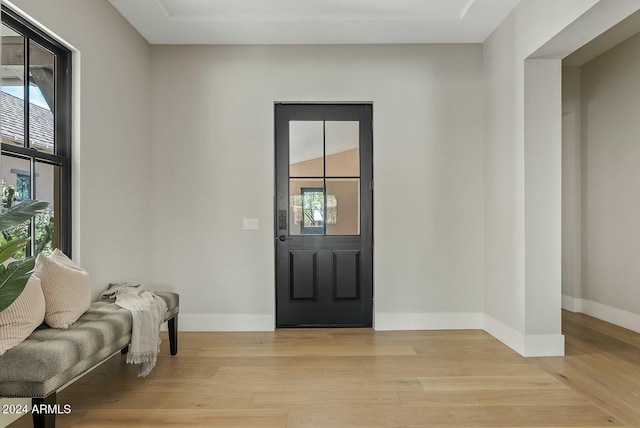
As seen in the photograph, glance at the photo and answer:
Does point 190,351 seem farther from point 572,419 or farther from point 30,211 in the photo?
point 572,419

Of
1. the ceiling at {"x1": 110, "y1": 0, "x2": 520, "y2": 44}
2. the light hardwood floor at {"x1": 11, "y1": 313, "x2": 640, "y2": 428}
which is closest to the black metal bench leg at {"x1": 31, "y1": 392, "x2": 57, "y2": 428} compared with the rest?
the light hardwood floor at {"x1": 11, "y1": 313, "x2": 640, "y2": 428}

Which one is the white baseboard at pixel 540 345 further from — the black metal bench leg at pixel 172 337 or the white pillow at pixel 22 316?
the white pillow at pixel 22 316

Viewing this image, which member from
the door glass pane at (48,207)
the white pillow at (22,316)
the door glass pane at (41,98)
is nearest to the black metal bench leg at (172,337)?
the door glass pane at (48,207)

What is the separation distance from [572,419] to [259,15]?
3.57m

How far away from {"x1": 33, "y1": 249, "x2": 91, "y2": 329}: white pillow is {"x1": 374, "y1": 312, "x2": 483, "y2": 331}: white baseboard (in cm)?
255

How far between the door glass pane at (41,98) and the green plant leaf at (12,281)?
44.5 inches

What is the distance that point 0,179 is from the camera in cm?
220

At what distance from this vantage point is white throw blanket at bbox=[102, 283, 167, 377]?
8.52ft

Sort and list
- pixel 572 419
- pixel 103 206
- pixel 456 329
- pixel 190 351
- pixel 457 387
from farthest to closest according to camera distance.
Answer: pixel 456 329
pixel 190 351
pixel 103 206
pixel 457 387
pixel 572 419

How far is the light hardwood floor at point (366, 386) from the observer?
87.4 inches

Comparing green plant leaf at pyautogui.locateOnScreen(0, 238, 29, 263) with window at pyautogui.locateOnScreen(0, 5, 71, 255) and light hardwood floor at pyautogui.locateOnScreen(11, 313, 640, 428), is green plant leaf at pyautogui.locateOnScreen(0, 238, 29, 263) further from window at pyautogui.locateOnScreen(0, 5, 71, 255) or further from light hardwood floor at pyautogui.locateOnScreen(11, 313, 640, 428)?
light hardwood floor at pyautogui.locateOnScreen(11, 313, 640, 428)

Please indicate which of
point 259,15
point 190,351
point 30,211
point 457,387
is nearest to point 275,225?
point 190,351

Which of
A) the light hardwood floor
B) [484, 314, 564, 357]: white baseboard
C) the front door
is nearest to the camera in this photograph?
the light hardwood floor

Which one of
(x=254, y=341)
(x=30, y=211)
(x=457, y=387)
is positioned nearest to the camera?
(x=30, y=211)
